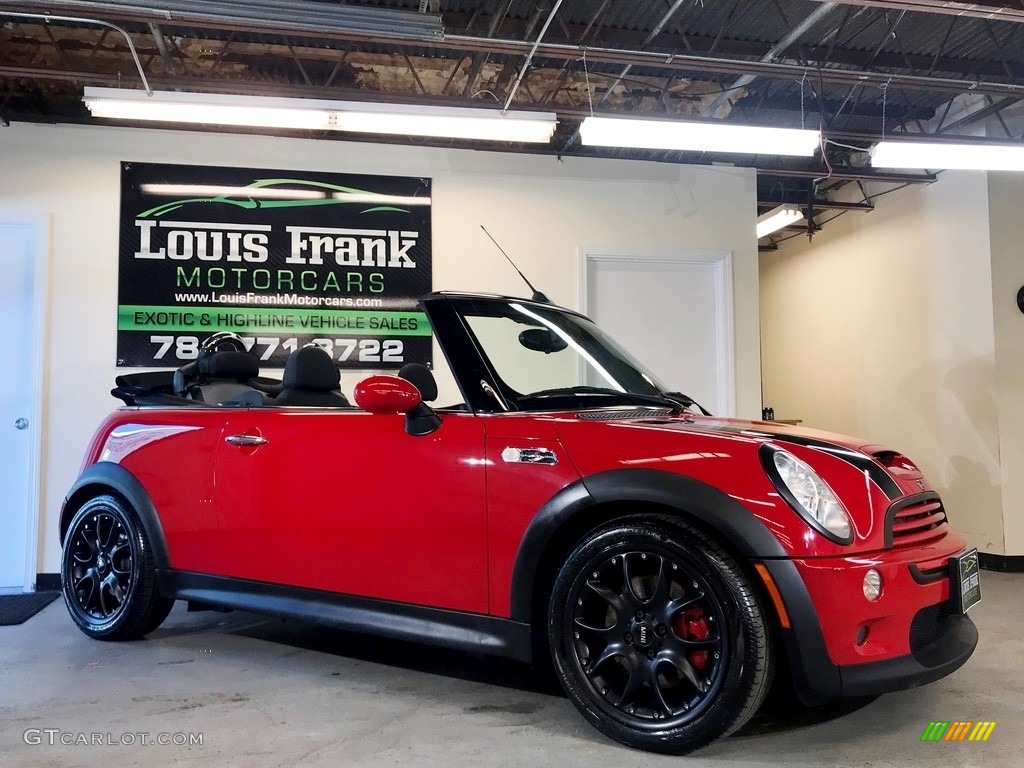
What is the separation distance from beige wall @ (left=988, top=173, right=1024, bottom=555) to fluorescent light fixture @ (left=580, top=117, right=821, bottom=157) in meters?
2.29

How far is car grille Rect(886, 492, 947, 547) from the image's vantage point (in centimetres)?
225

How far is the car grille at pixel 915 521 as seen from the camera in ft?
7.39

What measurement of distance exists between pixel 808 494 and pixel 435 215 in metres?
4.41

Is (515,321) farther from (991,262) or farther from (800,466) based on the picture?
(991,262)

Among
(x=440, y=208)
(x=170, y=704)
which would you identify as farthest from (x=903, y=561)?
(x=440, y=208)

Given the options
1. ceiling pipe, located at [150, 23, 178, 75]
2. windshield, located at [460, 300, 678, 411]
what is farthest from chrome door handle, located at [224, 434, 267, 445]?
ceiling pipe, located at [150, 23, 178, 75]

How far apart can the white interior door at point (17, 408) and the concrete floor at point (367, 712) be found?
180cm

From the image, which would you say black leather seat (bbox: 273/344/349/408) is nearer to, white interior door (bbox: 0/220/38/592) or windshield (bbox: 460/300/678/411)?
windshield (bbox: 460/300/678/411)

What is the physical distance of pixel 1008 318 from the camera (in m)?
6.22

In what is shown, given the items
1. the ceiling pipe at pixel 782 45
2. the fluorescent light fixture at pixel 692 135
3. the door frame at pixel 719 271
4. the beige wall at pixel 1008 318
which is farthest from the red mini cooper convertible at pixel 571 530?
the beige wall at pixel 1008 318

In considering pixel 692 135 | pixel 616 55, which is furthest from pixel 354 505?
pixel 616 55

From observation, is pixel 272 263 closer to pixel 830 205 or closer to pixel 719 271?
pixel 719 271

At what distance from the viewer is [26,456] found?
5371 mm

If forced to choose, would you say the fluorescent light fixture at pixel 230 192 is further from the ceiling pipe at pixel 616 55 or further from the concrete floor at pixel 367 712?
the concrete floor at pixel 367 712
